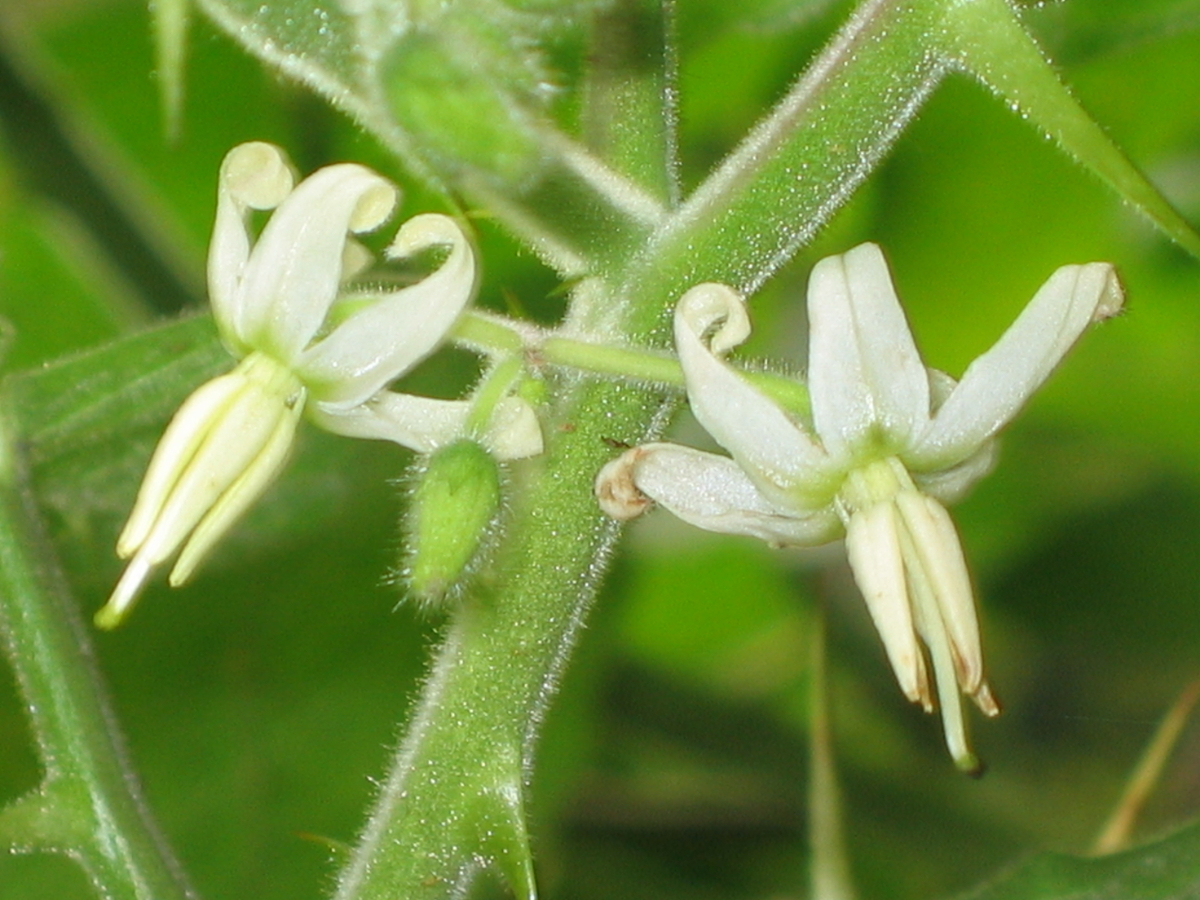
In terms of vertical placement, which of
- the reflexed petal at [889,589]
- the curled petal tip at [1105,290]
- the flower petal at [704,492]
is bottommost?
the flower petal at [704,492]

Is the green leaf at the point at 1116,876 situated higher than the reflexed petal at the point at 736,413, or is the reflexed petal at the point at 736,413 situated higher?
the reflexed petal at the point at 736,413

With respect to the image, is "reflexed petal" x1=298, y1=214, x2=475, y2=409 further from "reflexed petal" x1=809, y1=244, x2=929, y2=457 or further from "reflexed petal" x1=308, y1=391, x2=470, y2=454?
"reflexed petal" x1=809, y1=244, x2=929, y2=457

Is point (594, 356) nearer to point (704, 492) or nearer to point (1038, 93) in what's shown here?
point (704, 492)

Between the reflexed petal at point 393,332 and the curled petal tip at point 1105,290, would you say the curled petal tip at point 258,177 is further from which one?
the curled petal tip at point 1105,290

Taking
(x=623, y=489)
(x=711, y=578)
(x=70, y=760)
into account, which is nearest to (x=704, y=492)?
(x=623, y=489)

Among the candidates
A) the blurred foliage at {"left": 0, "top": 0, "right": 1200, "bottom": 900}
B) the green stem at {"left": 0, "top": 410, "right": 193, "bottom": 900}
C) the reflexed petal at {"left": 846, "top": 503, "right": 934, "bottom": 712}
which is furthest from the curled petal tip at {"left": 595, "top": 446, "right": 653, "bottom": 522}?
the blurred foliage at {"left": 0, "top": 0, "right": 1200, "bottom": 900}

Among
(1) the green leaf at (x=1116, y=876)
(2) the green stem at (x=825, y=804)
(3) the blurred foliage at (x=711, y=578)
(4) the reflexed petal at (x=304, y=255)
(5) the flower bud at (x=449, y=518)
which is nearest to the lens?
(5) the flower bud at (x=449, y=518)

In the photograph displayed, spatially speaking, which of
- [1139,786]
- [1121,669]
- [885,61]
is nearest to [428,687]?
[885,61]

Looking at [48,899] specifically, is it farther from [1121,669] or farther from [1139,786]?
[1121,669]

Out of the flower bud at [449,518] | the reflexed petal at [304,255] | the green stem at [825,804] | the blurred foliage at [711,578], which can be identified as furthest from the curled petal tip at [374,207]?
the blurred foliage at [711,578]
